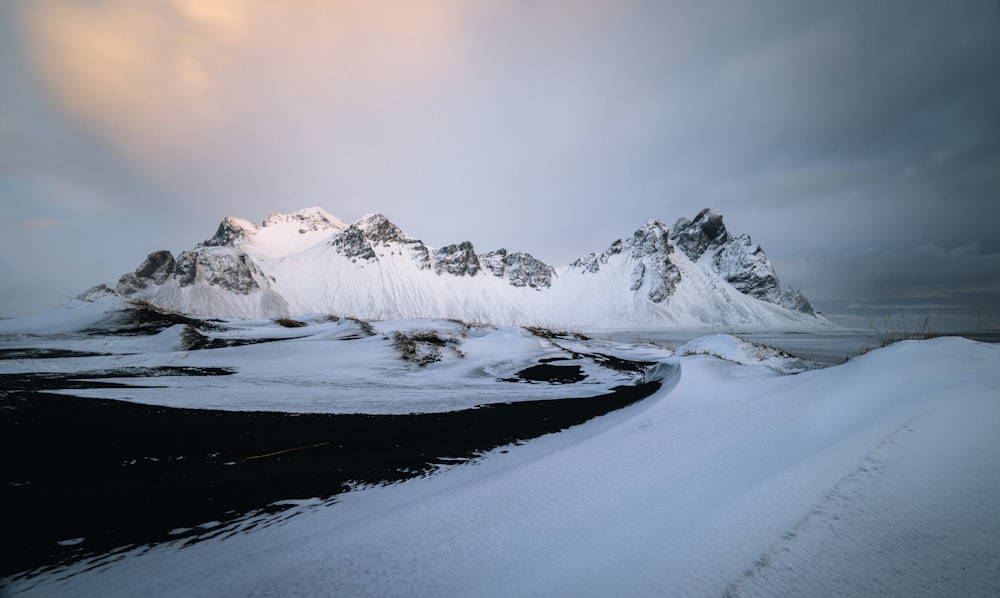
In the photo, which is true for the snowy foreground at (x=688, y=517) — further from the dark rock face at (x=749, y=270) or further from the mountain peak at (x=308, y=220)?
the dark rock face at (x=749, y=270)

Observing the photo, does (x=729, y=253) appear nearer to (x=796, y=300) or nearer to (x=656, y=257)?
(x=656, y=257)

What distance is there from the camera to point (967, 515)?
1.50 meters

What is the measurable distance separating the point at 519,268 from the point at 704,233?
2498 inches

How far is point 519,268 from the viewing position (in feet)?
328

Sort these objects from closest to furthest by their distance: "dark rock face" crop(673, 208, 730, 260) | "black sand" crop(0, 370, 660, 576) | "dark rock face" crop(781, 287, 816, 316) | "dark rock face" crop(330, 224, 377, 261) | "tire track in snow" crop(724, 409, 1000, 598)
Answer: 1. "tire track in snow" crop(724, 409, 1000, 598)
2. "black sand" crop(0, 370, 660, 576)
3. "dark rock face" crop(330, 224, 377, 261)
4. "dark rock face" crop(673, 208, 730, 260)
5. "dark rock face" crop(781, 287, 816, 316)

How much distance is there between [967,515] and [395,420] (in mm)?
4405

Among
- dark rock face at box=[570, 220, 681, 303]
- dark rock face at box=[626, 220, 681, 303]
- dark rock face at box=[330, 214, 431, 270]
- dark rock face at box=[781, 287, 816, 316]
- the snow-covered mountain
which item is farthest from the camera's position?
dark rock face at box=[781, 287, 816, 316]

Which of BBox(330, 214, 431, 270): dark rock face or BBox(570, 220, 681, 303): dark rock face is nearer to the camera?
BBox(330, 214, 431, 270): dark rock face

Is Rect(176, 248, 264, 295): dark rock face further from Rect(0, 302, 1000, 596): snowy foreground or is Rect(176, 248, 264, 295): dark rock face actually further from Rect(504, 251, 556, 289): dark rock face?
Rect(0, 302, 1000, 596): snowy foreground

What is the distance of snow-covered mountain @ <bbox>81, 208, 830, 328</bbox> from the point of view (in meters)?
63.1

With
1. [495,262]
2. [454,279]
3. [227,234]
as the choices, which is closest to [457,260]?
[454,279]

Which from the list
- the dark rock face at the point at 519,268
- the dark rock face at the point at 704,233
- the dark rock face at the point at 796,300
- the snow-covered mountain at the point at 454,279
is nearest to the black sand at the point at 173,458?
the snow-covered mountain at the point at 454,279

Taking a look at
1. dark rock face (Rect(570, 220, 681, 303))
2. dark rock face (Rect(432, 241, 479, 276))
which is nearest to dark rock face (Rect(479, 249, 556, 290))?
dark rock face (Rect(432, 241, 479, 276))

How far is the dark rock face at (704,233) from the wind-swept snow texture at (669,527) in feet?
414
